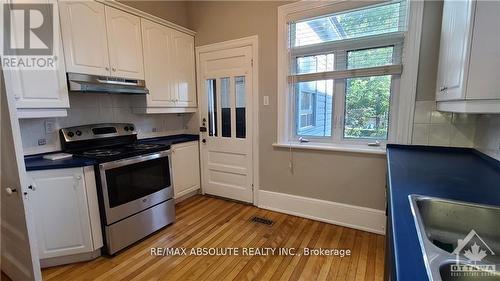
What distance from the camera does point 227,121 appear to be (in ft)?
10.5

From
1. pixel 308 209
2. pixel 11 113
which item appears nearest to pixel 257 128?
pixel 308 209

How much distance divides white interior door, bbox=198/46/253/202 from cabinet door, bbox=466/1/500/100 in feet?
6.93

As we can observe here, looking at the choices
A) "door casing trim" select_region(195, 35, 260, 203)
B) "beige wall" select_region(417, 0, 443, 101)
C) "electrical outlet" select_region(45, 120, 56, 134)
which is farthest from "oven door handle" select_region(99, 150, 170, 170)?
"beige wall" select_region(417, 0, 443, 101)

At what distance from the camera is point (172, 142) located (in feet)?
9.62

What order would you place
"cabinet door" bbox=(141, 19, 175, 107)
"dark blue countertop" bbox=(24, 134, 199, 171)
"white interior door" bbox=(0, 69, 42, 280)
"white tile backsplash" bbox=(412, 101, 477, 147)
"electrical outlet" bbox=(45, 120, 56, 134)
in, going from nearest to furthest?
1. "white interior door" bbox=(0, 69, 42, 280)
2. "dark blue countertop" bbox=(24, 134, 199, 171)
3. "white tile backsplash" bbox=(412, 101, 477, 147)
4. "electrical outlet" bbox=(45, 120, 56, 134)
5. "cabinet door" bbox=(141, 19, 175, 107)

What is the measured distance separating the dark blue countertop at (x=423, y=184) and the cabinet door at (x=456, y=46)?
1.46ft

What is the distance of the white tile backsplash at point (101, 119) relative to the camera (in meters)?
2.08

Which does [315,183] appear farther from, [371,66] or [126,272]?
[126,272]

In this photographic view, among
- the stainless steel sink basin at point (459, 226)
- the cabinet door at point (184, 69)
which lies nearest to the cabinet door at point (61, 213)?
the cabinet door at point (184, 69)

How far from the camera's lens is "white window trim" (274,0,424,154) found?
203cm

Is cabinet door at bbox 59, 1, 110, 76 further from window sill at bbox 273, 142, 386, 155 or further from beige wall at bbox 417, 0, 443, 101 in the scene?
beige wall at bbox 417, 0, 443, 101

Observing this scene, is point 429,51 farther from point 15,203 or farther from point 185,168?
point 15,203

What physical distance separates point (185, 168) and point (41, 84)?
5.67ft

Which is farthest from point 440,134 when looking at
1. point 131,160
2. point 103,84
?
point 103,84
